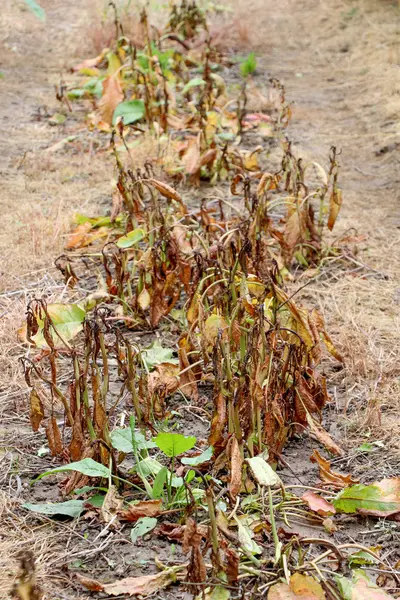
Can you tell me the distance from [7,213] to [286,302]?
6.68 ft

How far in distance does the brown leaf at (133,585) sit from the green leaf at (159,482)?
0.79 feet

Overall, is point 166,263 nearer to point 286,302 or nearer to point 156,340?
point 156,340

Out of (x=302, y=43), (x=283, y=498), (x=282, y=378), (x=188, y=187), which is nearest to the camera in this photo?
(x=283, y=498)

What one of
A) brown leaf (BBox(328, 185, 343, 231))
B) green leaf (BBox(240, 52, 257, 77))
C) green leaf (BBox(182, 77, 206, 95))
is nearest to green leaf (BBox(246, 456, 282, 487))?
brown leaf (BBox(328, 185, 343, 231))

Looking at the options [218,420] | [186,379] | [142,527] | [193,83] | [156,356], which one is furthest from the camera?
[193,83]

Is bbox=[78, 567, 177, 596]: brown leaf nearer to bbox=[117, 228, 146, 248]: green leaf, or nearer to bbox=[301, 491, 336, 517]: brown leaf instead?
bbox=[301, 491, 336, 517]: brown leaf

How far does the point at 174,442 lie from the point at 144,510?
0.18m

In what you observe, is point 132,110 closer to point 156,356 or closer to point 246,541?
point 156,356

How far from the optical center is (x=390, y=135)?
16.6 feet

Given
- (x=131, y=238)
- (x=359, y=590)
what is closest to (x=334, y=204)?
(x=131, y=238)

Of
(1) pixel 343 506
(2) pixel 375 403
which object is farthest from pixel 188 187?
(1) pixel 343 506

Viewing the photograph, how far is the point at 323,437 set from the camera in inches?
91.4

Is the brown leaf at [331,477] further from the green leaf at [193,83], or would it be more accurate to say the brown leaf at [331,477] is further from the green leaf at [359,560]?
the green leaf at [193,83]

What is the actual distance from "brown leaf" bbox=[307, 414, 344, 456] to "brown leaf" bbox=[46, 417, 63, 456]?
699 mm
